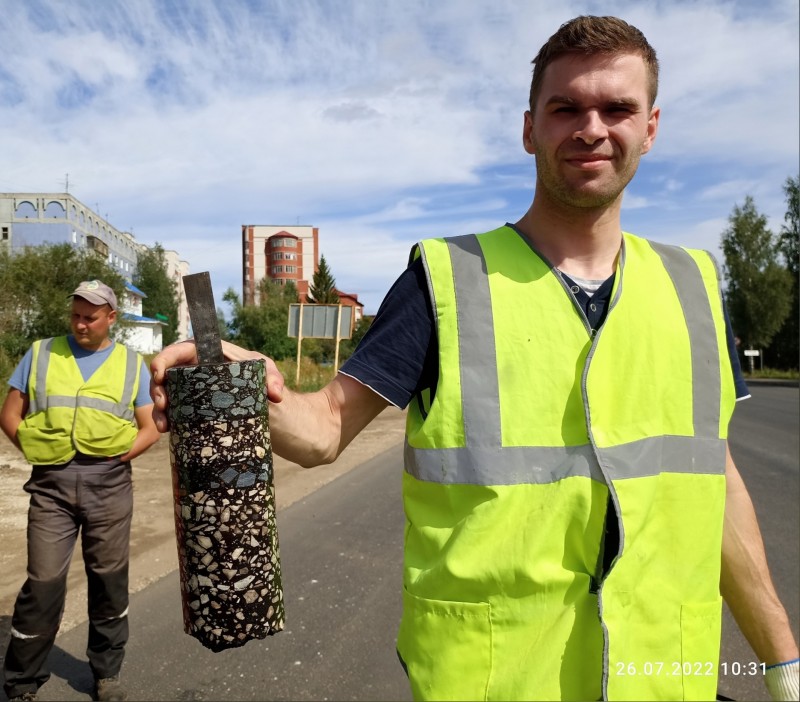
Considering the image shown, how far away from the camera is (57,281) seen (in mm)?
5547

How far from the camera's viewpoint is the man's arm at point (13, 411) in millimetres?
4121

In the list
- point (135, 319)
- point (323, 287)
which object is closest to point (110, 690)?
point (135, 319)

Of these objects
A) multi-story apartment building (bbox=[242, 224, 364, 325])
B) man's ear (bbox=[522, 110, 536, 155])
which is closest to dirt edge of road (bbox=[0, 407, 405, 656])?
man's ear (bbox=[522, 110, 536, 155])

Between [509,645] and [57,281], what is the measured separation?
4998 millimetres

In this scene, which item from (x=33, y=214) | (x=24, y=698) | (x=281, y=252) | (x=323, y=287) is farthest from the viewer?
(x=281, y=252)

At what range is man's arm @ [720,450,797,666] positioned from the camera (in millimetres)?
1826

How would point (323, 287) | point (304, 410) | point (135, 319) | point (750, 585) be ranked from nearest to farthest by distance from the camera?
point (304, 410) < point (750, 585) < point (135, 319) < point (323, 287)

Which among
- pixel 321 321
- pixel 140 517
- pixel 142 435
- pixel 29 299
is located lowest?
pixel 140 517

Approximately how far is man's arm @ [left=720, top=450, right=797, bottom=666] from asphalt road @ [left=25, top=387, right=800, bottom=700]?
7.35ft

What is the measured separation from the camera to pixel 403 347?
5.63 ft

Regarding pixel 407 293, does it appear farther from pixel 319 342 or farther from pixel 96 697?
pixel 319 342

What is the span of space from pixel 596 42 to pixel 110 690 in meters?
3.79

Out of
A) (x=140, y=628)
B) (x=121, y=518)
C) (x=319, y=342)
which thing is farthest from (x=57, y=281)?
(x=319, y=342)

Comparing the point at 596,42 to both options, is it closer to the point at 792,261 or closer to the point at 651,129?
the point at 651,129
